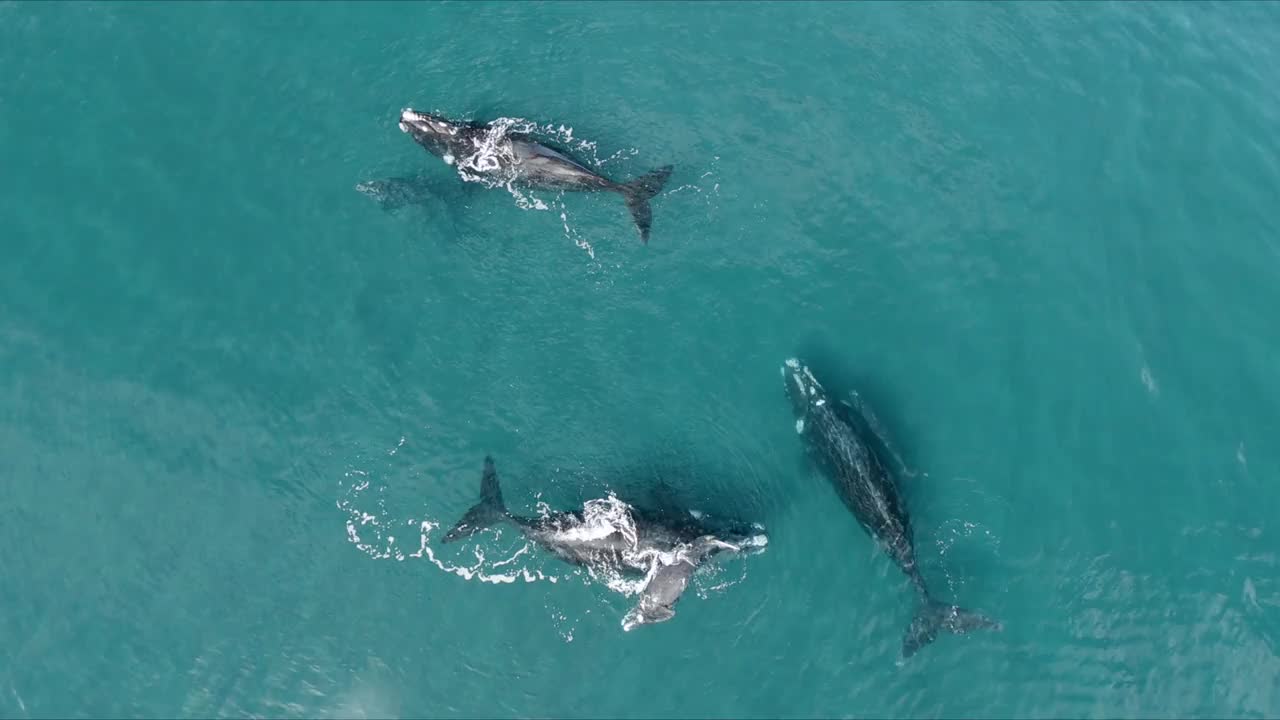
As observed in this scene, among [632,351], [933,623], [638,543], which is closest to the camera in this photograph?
[933,623]

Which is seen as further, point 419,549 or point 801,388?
point 801,388

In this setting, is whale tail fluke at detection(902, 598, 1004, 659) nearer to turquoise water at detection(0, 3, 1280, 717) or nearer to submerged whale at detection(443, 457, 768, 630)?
turquoise water at detection(0, 3, 1280, 717)

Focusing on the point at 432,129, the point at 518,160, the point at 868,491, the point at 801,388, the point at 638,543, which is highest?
the point at 518,160

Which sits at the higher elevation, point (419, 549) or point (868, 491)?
point (868, 491)

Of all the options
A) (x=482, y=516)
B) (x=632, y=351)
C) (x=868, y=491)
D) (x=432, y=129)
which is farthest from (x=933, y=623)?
(x=432, y=129)

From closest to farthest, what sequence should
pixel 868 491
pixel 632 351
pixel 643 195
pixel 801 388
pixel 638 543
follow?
pixel 638 543
pixel 868 491
pixel 801 388
pixel 632 351
pixel 643 195

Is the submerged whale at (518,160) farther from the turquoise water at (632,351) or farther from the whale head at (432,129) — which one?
the turquoise water at (632,351)

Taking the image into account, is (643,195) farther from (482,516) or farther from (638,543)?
(482,516)
